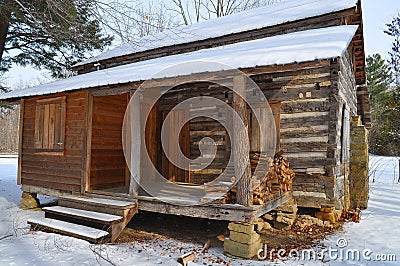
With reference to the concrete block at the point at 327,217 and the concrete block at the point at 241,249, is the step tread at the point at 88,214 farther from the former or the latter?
the concrete block at the point at 327,217

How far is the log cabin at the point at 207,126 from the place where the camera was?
201 inches

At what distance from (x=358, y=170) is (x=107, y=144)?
24.6 feet

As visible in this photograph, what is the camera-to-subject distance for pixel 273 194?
19.1 ft

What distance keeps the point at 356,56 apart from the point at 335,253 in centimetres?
748

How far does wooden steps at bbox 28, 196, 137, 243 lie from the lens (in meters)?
5.46

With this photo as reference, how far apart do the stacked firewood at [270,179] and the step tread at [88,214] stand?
103 inches

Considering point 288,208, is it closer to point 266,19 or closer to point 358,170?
point 358,170

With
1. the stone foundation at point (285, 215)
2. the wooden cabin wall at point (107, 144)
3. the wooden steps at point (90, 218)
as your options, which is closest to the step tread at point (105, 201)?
the wooden steps at point (90, 218)

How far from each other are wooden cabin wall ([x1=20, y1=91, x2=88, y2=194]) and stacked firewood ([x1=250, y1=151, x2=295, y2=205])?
4053mm

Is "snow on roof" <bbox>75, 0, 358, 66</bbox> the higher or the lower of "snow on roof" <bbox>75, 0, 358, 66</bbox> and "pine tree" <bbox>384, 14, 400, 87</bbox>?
the lower

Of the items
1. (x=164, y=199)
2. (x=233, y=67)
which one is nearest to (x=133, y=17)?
(x=233, y=67)

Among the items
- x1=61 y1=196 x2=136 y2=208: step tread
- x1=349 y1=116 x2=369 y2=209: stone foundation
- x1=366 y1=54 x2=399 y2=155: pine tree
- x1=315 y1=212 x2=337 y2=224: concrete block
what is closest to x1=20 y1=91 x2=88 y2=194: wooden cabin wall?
x1=61 y1=196 x2=136 y2=208: step tread

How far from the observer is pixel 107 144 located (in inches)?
320

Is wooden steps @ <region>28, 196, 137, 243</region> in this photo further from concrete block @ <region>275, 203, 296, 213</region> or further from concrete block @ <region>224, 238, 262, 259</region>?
concrete block @ <region>275, 203, 296, 213</region>
